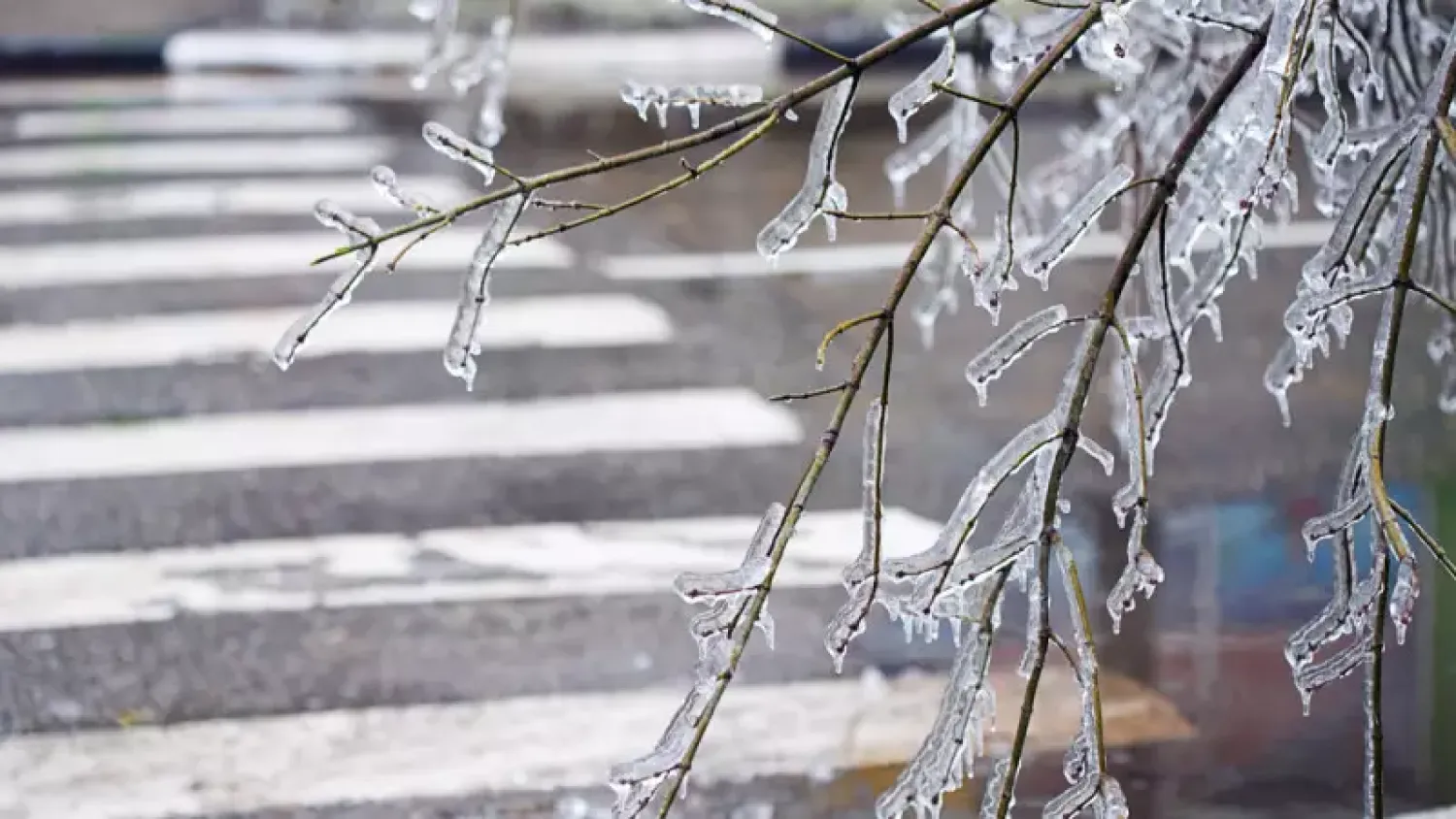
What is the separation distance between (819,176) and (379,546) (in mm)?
2864

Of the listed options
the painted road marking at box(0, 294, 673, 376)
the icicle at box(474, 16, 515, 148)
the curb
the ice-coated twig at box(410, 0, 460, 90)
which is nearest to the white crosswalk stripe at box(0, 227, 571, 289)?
the painted road marking at box(0, 294, 673, 376)

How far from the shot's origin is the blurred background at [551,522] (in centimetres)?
327

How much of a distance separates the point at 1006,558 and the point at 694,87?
611 millimetres

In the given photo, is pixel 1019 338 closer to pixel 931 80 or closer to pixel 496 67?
pixel 931 80

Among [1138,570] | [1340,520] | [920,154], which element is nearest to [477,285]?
[1138,570]

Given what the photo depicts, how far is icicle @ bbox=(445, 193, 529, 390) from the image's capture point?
73.1 inches

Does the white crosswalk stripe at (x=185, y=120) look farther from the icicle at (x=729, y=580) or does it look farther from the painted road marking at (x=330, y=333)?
the icicle at (x=729, y=580)

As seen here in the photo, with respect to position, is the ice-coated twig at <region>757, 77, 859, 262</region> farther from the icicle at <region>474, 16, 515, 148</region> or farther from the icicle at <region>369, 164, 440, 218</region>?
the icicle at <region>474, 16, 515, 148</region>

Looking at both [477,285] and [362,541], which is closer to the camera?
[477,285]

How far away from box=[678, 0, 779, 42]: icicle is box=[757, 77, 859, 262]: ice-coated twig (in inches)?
3.8

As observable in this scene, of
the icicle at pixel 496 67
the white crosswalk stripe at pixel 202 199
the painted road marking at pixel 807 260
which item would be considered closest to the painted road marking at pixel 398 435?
the painted road marking at pixel 807 260

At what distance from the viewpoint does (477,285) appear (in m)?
1.90

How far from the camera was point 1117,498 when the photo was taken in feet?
6.32

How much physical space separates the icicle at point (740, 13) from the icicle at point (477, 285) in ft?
0.88
